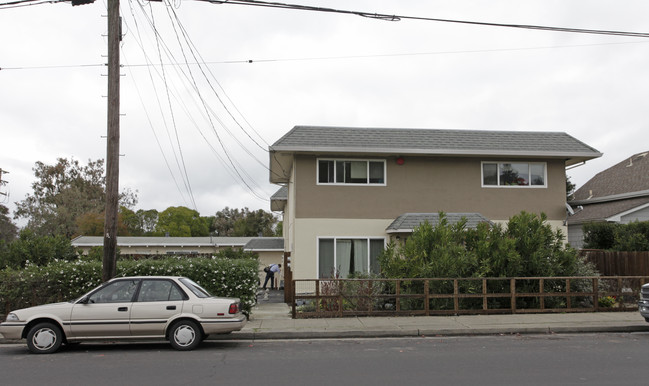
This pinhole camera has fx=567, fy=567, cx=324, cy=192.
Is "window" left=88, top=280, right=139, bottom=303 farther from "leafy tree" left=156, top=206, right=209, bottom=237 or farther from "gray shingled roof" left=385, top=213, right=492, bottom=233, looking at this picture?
"leafy tree" left=156, top=206, right=209, bottom=237

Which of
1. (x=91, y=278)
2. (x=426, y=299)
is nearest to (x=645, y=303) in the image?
(x=426, y=299)

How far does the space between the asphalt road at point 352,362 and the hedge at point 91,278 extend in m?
2.37

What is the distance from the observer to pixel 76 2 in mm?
12805

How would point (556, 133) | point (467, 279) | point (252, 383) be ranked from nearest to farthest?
1. point (252, 383)
2. point (467, 279)
3. point (556, 133)

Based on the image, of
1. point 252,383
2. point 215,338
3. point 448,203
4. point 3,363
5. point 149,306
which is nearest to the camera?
point 252,383

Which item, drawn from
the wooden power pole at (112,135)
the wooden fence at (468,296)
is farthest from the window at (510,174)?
the wooden power pole at (112,135)

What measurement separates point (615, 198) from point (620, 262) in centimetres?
803

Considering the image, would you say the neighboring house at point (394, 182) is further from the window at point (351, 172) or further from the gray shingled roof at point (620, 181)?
the gray shingled roof at point (620, 181)

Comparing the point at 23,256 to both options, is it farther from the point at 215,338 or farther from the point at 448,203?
the point at 448,203

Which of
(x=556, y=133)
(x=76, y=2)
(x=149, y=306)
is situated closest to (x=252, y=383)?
(x=149, y=306)

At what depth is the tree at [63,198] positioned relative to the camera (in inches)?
2213

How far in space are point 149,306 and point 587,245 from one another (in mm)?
17491

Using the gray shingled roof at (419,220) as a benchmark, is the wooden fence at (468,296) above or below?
below

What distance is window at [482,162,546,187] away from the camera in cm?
2003
